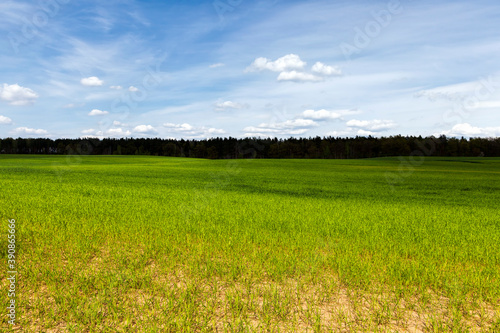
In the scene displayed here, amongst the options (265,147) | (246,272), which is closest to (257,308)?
(246,272)

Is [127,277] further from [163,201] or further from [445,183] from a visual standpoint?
[445,183]

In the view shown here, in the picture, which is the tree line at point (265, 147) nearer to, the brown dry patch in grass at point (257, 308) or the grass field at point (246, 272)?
the grass field at point (246, 272)

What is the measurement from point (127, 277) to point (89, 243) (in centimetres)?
293

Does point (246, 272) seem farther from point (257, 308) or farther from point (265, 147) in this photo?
point (265, 147)

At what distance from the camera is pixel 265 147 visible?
159000mm

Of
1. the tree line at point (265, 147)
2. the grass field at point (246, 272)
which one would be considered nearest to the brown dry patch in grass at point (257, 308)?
the grass field at point (246, 272)

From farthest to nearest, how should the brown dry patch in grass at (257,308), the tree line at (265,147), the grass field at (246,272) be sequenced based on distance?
the tree line at (265,147)
the grass field at (246,272)
the brown dry patch in grass at (257,308)

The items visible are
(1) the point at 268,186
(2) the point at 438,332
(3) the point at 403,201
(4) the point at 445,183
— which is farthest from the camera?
(4) the point at 445,183

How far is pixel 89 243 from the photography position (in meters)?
9.12

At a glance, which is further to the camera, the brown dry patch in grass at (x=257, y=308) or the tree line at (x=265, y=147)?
the tree line at (x=265, y=147)

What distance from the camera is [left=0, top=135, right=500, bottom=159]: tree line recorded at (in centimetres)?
13562

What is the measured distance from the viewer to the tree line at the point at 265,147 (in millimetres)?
135625

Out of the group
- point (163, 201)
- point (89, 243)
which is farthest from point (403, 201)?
point (89, 243)

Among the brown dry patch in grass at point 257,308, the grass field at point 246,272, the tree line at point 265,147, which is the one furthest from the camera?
the tree line at point 265,147
